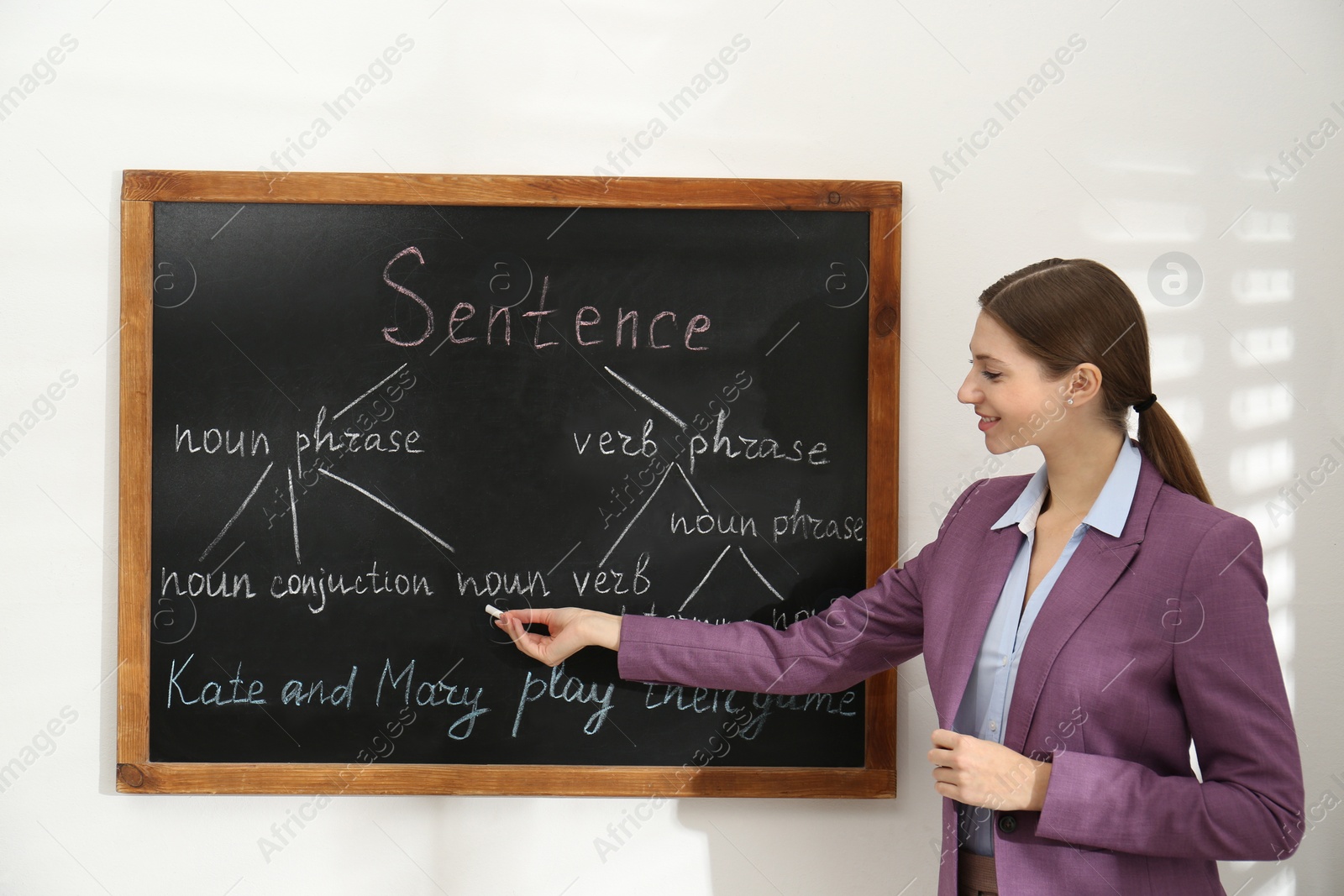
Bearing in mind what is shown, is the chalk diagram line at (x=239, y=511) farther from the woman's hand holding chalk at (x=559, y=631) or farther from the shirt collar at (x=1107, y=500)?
the shirt collar at (x=1107, y=500)

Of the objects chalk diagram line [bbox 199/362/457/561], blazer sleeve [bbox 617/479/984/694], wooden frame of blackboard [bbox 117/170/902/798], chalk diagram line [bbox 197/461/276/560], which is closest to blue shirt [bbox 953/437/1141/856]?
blazer sleeve [bbox 617/479/984/694]

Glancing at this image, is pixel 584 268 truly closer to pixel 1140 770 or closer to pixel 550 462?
pixel 550 462

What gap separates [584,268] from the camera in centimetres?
164

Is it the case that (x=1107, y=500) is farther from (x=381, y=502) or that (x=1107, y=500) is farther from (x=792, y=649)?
(x=381, y=502)

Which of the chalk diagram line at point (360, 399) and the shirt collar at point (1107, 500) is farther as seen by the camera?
the chalk diagram line at point (360, 399)

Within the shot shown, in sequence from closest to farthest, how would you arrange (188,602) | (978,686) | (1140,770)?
(1140,770) < (978,686) < (188,602)

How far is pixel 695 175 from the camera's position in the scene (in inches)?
65.5

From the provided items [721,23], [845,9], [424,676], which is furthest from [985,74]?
[424,676]

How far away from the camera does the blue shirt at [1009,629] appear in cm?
121

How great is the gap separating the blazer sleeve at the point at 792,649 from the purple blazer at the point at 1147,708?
198 mm

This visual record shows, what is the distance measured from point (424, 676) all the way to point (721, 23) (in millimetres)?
1331

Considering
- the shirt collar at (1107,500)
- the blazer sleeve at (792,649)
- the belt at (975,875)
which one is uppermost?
the shirt collar at (1107,500)

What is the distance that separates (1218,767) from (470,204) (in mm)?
1450

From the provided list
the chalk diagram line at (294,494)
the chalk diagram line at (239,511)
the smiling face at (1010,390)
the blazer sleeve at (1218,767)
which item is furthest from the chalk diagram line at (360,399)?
the blazer sleeve at (1218,767)
